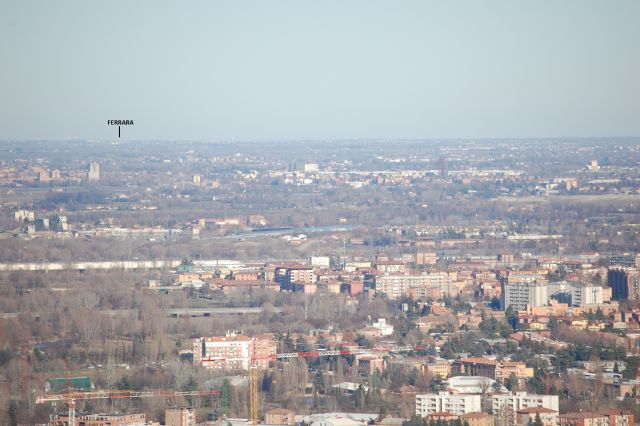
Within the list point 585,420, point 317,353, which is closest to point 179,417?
point 585,420

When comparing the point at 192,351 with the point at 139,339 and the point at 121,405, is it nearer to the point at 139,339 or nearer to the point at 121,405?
the point at 139,339

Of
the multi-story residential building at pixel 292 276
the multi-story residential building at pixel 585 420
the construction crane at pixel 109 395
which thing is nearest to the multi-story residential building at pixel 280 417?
the construction crane at pixel 109 395

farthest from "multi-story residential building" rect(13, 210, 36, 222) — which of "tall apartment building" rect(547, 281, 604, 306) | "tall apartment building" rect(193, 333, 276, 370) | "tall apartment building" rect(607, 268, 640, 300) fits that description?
"tall apartment building" rect(193, 333, 276, 370)

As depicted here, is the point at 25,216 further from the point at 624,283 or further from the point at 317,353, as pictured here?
the point at 317,353

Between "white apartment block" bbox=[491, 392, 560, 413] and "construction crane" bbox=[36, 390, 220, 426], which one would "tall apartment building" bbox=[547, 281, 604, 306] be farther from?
"construction crane" bbox=[36, 390, 220, 426]

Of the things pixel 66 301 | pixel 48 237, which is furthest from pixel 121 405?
pixel 48 237

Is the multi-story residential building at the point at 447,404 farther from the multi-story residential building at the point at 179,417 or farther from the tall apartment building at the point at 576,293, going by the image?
the tall apartment building at the point at 576,293
